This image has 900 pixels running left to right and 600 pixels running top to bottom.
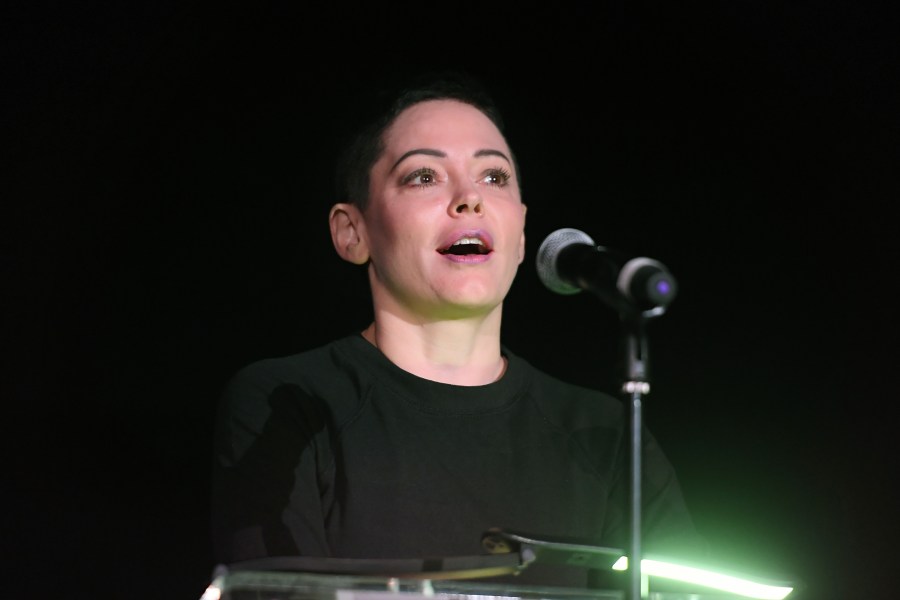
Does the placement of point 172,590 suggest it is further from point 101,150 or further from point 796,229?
point 796,229

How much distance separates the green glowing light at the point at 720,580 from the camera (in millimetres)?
1444

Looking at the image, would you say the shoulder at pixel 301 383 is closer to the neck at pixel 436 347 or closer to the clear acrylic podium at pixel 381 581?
the neck at pixel 436 347

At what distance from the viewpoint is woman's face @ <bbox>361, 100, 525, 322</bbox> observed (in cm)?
210

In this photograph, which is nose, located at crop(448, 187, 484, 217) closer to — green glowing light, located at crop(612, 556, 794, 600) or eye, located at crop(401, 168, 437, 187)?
eye, located at crop(401, 168, 437, 187)

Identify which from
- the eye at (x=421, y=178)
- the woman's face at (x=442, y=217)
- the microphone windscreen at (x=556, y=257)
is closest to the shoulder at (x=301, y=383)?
the woman's face at (x=442, y=217)

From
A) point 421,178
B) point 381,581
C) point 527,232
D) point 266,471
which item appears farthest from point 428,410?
point 381,581

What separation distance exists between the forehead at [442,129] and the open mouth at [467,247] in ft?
0.72

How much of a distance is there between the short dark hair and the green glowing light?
1.12 metres

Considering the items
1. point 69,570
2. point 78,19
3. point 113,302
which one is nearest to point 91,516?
point 69,570

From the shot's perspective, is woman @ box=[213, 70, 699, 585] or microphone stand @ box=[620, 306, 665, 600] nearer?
microphone stand @ box=[620, 306, 665, 600]

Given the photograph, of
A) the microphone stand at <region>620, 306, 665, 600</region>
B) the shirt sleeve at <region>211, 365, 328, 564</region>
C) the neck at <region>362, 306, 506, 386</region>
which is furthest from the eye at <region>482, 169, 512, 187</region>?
the microphone stand at <region>620, 306, 665, 600</region>

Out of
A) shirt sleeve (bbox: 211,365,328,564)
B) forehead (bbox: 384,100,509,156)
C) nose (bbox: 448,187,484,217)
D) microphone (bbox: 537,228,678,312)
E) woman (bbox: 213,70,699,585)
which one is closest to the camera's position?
microphone (bbox: 537,228,678,312)

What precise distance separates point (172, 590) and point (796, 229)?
1.79 m

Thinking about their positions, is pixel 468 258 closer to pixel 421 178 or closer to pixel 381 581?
pixel 421 178
